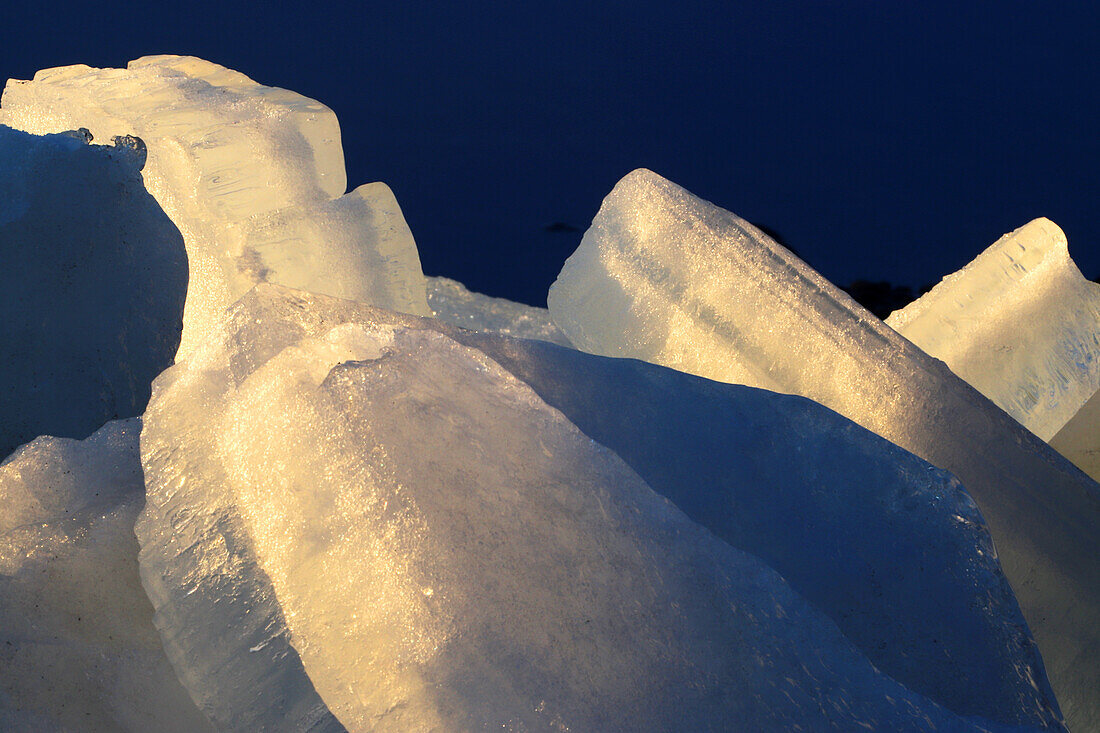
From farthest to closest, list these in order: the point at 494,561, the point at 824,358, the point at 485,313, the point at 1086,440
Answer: the point at 485,313 < the point at 1086,440 < the point at 824,358 < the point at 494,561

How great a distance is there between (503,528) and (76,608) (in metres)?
0.23

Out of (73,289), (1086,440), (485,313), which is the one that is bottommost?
(485,313)

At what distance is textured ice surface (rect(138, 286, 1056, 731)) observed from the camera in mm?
367

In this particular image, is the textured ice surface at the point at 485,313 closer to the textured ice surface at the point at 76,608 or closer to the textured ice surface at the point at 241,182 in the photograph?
the textured ice surface at the point at 241,182

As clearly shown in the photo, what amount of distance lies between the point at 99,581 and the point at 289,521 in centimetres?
13

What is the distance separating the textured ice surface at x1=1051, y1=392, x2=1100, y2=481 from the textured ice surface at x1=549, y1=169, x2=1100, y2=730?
0.69 ft

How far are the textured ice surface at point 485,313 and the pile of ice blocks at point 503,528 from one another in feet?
1.36

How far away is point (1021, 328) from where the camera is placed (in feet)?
2.85

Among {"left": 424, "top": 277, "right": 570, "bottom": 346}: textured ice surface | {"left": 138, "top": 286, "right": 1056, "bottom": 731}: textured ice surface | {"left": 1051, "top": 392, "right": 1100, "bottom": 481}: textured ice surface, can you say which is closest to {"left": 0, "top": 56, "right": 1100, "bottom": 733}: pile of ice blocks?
{"left": 138, "top": 286, "right": 1056, "bottom": 731}: textured ice surface

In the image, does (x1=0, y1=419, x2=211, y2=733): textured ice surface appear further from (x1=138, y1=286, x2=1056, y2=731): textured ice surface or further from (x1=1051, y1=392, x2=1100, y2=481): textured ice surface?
(x1=1051, y1=392, x2=1100, y2=481): textured ice surface

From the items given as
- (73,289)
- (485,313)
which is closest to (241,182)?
(73,289)

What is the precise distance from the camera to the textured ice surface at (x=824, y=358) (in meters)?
0.57

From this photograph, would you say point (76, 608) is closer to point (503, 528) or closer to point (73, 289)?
point (503, 528)

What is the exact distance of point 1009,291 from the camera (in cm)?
87
